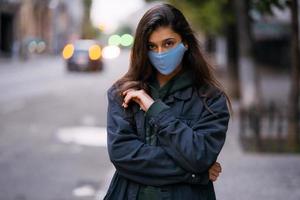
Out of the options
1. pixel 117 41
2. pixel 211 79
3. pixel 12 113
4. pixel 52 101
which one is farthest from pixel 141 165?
pixel 117 41

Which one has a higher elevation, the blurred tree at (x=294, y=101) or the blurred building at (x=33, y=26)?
the blurred tree at (x=294, y=101)

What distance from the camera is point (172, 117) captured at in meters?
2.90

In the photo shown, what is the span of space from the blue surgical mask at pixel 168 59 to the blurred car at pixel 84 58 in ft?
109

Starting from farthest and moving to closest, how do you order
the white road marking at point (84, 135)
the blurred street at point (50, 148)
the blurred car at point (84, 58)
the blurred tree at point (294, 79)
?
the blurred car at point (84, 58) < the white road marking at point (84, 135) < the blurred tree at point (294, 79) < the blurred street at point (50, 148)

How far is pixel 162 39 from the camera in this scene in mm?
3016

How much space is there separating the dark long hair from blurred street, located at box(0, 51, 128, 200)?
5090 millimetres

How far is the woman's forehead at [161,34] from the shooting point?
299cm

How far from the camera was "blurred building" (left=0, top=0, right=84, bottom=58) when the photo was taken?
60.8 m

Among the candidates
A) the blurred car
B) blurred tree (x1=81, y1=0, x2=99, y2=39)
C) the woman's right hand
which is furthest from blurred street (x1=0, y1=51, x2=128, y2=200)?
blurred tree (x1=81, y1=0, x2=99, y2=39)

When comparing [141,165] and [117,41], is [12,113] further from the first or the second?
[117,41]

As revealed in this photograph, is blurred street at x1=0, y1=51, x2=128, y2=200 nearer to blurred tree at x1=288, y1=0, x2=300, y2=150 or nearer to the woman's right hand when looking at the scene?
blurred tree at x1=288, y1=0, x2=300, y2=150

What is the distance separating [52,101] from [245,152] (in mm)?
10141

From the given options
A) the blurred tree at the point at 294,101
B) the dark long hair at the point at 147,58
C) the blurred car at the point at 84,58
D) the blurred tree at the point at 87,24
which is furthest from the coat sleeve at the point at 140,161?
the blurred tree at the point at 87,24

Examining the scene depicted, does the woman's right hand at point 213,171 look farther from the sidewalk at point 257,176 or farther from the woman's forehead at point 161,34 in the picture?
the sidewalk at point 257,176
